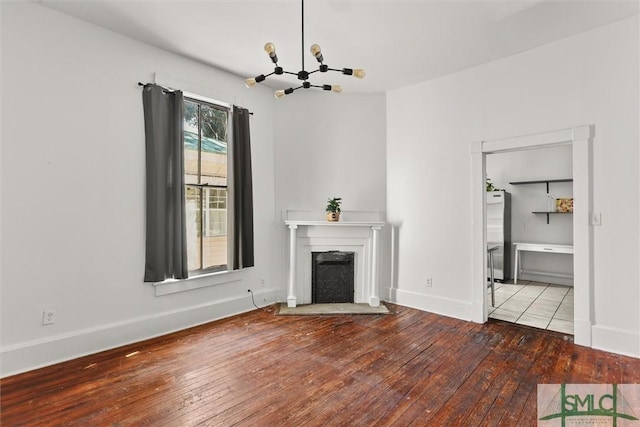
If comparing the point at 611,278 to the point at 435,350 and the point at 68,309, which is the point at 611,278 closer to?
the point at 435,350

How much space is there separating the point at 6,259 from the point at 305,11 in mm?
3141

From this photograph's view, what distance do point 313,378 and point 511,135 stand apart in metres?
3.25

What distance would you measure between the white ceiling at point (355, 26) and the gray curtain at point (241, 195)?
74cm

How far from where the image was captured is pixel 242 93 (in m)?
4.18

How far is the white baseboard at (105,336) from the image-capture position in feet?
8.36

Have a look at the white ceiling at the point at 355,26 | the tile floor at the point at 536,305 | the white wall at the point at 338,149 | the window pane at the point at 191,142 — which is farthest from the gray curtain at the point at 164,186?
the tile floor at the point at 536,305

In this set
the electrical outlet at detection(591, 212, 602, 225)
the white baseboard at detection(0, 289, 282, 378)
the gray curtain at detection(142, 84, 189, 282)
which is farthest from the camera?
the gray curtain at detection(142, 84, 189, 282)

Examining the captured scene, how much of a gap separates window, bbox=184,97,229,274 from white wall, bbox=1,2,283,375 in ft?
1.34

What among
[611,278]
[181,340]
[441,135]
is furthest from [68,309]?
[611,278]

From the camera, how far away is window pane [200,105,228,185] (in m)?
3.84

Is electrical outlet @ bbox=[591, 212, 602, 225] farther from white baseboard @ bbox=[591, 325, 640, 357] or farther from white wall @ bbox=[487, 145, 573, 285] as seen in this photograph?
white wall @ bbox=[487, 145, 573, 285]

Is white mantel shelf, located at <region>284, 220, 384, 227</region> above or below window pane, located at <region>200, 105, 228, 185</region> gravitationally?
below

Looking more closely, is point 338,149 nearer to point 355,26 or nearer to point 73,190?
point 355,26


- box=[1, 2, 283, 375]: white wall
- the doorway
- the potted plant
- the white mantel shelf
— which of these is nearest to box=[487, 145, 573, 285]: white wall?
the doorway
